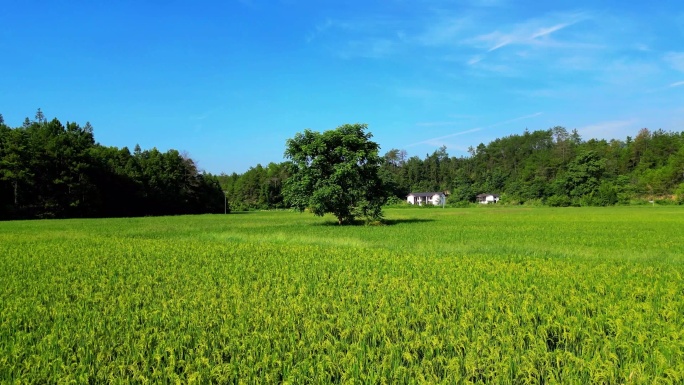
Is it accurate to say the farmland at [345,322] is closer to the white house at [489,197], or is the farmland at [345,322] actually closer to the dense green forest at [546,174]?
the dense green forest at [546,174]

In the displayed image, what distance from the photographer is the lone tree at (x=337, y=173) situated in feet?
109

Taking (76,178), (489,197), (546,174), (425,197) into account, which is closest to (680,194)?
(546,174)

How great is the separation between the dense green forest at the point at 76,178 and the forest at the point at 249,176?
0.15 metres

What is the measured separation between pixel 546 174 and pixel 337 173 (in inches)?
4353

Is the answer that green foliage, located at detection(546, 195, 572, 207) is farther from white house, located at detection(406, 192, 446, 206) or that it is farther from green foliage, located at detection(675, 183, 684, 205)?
white house, located at detection(406, 192, 446, 206)

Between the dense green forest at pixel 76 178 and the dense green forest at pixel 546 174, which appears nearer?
the dense green forest at pixel 76 178

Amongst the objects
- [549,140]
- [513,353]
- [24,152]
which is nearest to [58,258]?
[513,353]

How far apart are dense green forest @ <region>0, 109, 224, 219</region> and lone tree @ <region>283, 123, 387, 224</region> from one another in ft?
148

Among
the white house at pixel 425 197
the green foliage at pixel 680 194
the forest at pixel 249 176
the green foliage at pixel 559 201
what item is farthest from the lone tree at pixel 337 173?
the white house at pixel 425 197

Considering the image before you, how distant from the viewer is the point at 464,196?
126062mm

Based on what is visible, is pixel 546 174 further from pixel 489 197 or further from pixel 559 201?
pixel 559 201

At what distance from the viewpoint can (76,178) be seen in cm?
6369

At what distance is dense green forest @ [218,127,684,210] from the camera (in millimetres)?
101000

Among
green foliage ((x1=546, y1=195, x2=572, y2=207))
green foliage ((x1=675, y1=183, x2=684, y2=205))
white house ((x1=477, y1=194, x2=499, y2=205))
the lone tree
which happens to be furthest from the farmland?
white house ((x1=477, y1=194, x2=499, y2=205))
